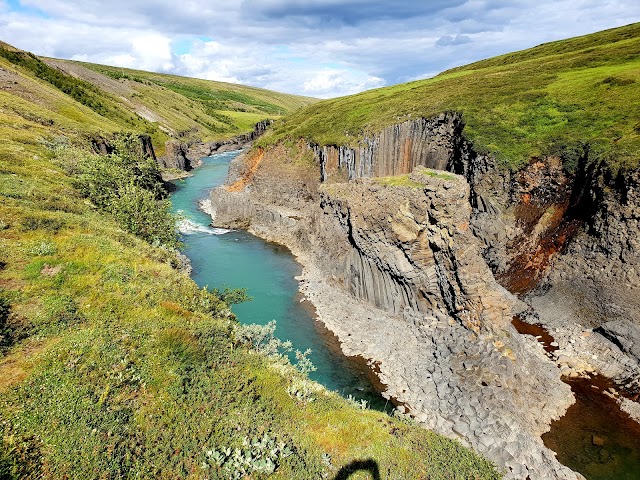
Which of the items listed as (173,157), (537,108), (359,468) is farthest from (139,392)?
(173,157)

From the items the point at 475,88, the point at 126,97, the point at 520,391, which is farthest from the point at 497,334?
the point at 126,97

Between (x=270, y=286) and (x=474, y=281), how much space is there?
2421 centimetres

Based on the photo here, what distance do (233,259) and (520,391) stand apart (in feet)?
127

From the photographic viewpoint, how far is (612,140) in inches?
1566

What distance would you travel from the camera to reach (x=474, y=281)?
99.1ft

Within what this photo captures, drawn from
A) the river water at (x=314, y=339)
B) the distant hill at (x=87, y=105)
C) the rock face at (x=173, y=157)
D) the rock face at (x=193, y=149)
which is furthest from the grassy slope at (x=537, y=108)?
the rock face at (x=193, y=149)

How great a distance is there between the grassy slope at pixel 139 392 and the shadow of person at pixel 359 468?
19 cm

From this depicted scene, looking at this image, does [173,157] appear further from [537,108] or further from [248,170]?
[537,108]

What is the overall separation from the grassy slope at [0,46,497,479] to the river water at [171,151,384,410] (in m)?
13.5

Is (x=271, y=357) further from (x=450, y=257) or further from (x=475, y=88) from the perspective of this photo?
(x=475, y=88)

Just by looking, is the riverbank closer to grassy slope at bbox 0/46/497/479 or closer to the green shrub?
grassy slope at bbox 0/46/497/479

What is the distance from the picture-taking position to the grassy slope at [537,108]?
42406mm

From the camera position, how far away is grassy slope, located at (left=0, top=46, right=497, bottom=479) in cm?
1116

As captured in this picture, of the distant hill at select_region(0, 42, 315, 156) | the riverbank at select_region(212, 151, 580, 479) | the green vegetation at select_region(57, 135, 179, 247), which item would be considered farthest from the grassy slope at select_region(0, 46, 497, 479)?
the distant hill at select_region(0, 42, 315, 156)
